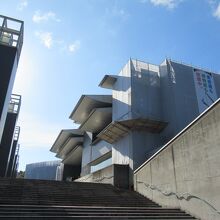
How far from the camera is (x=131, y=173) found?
60.0 ft

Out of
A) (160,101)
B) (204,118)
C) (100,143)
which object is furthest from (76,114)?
(204,118)

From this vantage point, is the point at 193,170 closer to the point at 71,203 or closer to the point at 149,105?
the point at 71,203

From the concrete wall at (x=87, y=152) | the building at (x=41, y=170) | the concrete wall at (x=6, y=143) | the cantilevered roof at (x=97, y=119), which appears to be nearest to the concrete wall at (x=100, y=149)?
the concrete wall at (x=87, y=152)

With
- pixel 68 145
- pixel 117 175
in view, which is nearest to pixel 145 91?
pixel 117 175

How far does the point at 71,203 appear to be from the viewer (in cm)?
1081

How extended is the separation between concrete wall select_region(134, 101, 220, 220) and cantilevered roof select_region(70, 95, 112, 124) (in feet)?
49.2

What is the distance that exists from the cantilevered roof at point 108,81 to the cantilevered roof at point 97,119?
245 cm

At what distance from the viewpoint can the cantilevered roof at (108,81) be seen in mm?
25000

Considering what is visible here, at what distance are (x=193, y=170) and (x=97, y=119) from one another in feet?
65.3

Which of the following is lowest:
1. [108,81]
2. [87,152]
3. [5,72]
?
[5,72]

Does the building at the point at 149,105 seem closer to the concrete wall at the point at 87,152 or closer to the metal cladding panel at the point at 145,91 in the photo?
the metal cladding panel at the point at 145,91

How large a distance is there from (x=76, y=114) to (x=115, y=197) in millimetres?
19313

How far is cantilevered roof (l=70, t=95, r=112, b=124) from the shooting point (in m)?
27.4

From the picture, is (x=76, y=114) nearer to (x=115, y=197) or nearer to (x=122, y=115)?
(x=122, y=115)
